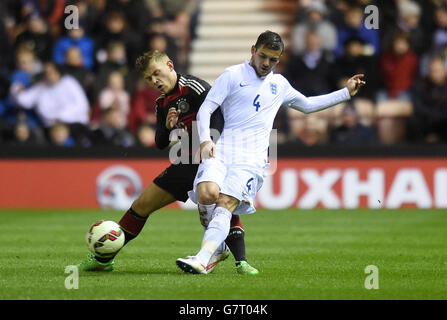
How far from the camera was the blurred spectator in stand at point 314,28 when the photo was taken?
18.1m

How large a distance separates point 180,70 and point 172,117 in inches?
440

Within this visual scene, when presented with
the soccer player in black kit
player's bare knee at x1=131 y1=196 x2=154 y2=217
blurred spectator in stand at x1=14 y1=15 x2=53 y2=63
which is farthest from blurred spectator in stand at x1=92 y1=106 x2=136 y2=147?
the soccer player in black kit

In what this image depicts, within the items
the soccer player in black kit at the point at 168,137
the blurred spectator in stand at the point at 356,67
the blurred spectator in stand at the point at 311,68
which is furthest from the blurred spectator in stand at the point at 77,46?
the soccer player in black kit at the point at 168,137

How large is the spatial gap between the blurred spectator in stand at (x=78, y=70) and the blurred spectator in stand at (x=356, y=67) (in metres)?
4.51

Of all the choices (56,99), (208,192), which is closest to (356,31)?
(56,99)

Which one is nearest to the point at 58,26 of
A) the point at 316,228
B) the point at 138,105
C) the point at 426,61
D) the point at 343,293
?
the point at 138,105

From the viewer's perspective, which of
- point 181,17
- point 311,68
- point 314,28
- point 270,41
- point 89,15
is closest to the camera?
point 270,41

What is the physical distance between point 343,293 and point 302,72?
1075 cm

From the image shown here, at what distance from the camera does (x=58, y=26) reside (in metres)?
19.2

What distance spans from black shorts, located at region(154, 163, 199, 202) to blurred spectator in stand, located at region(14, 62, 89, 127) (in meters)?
9.29

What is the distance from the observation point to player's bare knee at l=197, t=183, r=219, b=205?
784 cm

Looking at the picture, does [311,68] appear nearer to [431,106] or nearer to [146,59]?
[431,106]

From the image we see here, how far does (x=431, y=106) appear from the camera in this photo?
1708 centimetres
